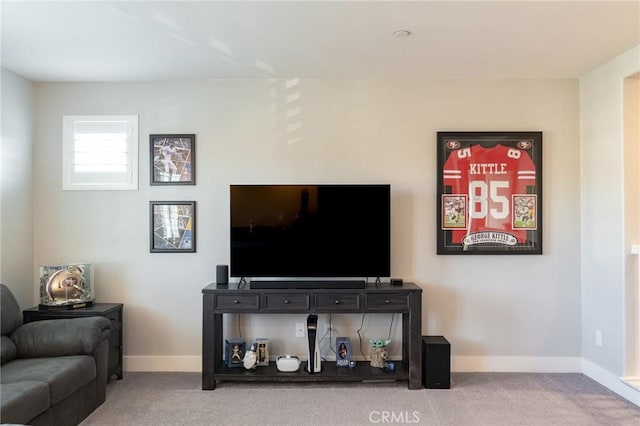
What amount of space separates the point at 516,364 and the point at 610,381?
699 mm

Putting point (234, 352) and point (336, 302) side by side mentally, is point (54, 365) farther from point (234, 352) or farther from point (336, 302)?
point (336, 302)

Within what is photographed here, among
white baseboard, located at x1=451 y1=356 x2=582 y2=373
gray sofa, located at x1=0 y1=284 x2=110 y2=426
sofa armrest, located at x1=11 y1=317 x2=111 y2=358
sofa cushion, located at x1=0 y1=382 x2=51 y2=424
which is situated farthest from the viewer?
white baseboard, located at x1=451 y1=356 x2=582 y2=373

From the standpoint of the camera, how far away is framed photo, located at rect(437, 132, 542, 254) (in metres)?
3.86

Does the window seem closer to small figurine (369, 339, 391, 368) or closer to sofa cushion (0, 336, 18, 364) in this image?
sofa cushion (0, 336, 18, 364)

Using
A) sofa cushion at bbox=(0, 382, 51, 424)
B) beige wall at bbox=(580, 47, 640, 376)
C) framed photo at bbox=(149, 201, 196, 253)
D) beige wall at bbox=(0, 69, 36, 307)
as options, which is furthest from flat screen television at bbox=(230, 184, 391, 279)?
beige wall at bbox=(0, 69, 36, 307)

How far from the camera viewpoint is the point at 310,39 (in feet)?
9.98

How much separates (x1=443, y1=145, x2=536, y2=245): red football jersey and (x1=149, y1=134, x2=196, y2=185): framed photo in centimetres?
231

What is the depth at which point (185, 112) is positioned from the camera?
3.96 meters

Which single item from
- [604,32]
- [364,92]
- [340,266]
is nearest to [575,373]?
[340,266]

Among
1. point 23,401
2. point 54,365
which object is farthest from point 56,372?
Result: point 23,401

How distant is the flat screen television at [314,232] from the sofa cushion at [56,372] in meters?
1.28

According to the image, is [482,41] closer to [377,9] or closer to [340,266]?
[377,9]

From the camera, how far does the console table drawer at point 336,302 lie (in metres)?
3.46

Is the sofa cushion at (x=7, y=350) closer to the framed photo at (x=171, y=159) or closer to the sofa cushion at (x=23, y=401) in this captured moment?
the sofa cushion at (x=23, y=401)
